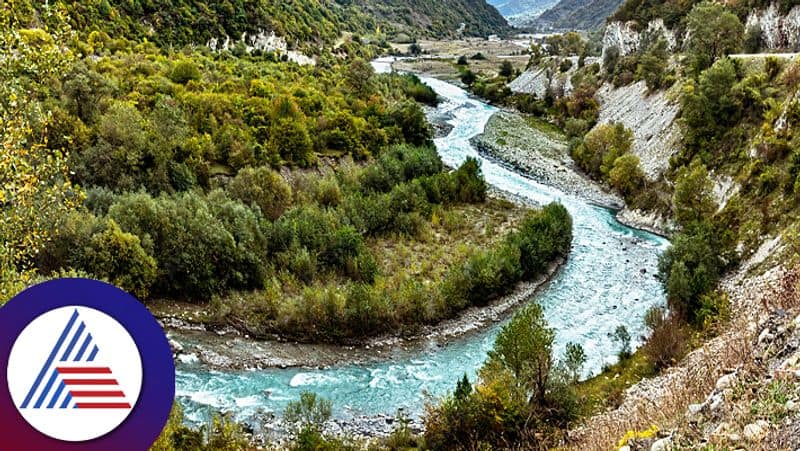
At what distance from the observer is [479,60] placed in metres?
163

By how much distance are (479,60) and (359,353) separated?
5798 inches

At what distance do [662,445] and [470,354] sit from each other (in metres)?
21.6

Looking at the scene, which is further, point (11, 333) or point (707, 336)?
point (707, 336)

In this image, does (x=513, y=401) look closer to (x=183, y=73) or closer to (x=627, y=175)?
(x=627, y=175)

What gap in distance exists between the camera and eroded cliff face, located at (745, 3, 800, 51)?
173 ft

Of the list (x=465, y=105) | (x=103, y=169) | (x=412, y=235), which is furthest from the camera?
(x=465, y=105)

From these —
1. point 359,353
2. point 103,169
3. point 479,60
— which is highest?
point 479,60

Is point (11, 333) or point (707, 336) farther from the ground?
point (11, 333)

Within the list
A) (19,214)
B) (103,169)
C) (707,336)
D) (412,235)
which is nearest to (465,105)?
(412,235)

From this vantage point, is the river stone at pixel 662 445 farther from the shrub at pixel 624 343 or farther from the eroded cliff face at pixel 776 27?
the eroded cliff face at pixel 776 27

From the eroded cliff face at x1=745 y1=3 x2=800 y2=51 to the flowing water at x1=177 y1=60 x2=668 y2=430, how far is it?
84.3ft

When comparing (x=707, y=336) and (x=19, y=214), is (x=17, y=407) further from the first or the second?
(x=707, y=336)

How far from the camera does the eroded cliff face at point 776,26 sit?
5281 cm

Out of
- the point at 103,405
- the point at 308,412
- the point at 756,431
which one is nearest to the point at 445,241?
the point at 308,412
